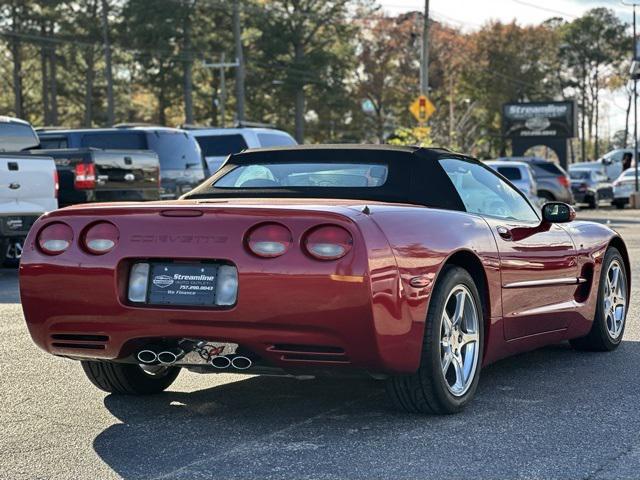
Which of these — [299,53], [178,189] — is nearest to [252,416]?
[178,189]

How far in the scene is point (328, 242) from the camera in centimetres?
488

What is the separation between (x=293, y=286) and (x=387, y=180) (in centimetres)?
144

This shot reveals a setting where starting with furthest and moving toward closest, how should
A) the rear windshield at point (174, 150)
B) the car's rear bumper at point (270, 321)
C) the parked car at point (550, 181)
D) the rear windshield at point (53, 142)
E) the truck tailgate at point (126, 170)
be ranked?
the parked car at point (550, 181)
the rear windshield at point (174, 150)
the rear windshield at point (53, 142)
the truck tailgate at point (126, 170)
the car's rear bumper at point (270, 321)

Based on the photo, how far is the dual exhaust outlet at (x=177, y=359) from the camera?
16.7ft

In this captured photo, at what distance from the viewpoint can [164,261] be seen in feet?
16.9

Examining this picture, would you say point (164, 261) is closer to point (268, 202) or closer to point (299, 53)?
point (268, 202)

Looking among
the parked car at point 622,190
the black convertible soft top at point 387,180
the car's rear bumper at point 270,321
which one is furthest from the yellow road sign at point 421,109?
the car's rear bumper at point 270,321

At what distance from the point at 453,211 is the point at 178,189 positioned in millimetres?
14194

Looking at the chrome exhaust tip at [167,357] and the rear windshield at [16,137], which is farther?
the rear windshield at [16,137]

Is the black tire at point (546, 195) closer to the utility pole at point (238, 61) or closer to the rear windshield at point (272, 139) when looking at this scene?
the rear windshield at point (272, 139)

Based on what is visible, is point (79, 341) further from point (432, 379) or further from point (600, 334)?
point (600, 334)

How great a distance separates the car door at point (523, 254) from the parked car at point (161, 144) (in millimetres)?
12719

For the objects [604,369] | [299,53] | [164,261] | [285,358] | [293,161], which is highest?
[299,53]

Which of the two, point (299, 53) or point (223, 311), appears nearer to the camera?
point (223, 311)
